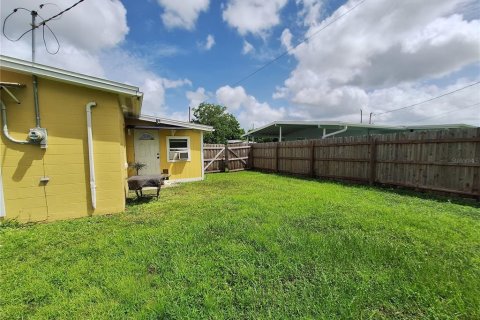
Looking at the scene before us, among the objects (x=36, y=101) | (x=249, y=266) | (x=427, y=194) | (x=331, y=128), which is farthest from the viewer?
(x=331, y=128)

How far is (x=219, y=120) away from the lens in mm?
42594

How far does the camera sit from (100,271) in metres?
2.73

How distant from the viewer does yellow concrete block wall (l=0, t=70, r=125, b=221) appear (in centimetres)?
→ 449

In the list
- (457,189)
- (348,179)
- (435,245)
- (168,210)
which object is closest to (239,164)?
(348,179)

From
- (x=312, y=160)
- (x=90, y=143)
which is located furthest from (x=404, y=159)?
(x=90, y=143)

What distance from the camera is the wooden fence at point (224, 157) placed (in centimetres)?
1396

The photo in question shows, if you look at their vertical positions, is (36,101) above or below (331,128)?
below

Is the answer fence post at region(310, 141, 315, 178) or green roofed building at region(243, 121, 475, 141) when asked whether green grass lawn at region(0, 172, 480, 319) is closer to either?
fence post at region(310, 141, 315, 178)

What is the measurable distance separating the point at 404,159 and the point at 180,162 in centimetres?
878

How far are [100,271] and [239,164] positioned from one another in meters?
12.8

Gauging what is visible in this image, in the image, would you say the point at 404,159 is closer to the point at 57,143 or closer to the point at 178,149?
A: the point at 178,149

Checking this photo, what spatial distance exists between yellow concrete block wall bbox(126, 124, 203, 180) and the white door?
0.17 meters

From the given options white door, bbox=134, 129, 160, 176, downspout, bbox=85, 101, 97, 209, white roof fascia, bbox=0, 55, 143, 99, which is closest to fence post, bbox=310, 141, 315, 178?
white door, bbox=134, 129, 160, 176

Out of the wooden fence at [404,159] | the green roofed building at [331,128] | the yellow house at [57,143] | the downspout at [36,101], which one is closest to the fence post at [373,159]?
the wooden fence at [404,159]
